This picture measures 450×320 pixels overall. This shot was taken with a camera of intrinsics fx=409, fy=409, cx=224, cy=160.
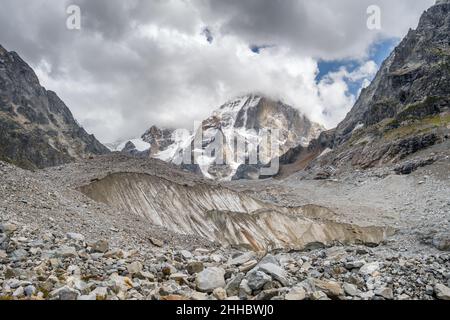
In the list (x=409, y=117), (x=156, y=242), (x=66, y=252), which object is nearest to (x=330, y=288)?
(x=66, y=252)

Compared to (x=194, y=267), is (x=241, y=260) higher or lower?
higher

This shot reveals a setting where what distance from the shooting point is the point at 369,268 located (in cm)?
1605

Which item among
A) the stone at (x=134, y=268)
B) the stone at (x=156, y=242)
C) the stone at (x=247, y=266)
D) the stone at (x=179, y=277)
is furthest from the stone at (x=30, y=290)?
the stone at (x=156, y=242)

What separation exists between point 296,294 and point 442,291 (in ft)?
18.3

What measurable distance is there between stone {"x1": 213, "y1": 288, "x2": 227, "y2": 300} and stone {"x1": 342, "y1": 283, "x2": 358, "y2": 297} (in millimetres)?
4116

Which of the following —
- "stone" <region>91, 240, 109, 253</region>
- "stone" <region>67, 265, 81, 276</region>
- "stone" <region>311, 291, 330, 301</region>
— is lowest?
"stone" <region>311, 291, 330, 301</region>

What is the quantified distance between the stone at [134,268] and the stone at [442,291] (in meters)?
10.3

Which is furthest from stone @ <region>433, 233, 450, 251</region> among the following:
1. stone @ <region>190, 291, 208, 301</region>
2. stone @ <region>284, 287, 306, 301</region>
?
stone @ <region>190, 291, 208, 301</region>

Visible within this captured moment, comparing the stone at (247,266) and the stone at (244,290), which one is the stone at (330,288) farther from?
the stone at (247,266)

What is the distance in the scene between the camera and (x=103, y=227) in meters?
24.0

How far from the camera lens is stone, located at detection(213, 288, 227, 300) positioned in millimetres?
12867

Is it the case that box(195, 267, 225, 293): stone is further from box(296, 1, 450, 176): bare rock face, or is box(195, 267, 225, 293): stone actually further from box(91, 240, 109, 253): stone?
box(296, 1, 450, 176): bare rock face

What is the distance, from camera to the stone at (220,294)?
1287cm

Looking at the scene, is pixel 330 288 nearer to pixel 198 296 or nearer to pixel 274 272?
pixel 274 272
